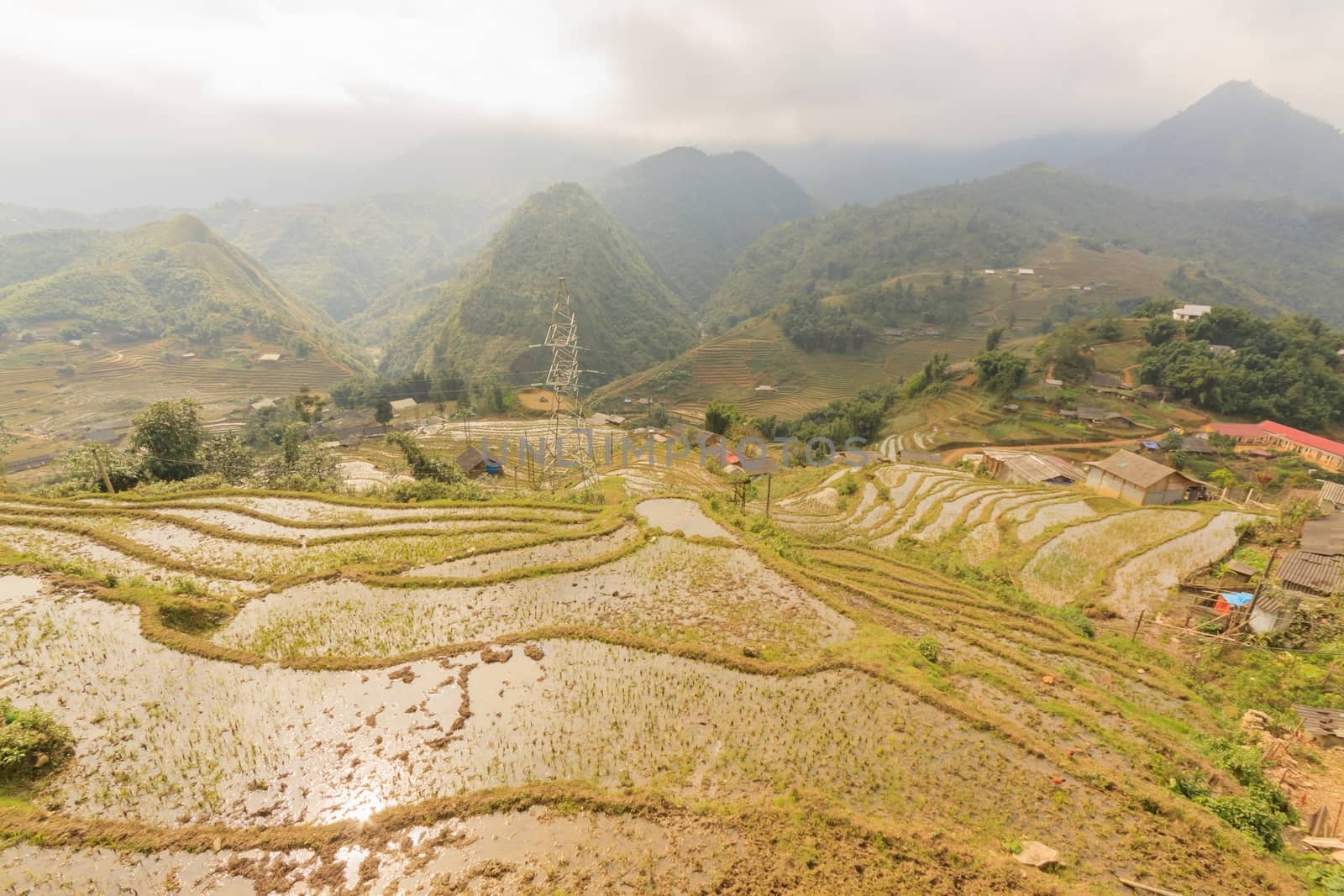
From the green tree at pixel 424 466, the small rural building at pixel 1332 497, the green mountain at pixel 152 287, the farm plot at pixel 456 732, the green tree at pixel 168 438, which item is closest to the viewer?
the farm plot at pixel 456 732

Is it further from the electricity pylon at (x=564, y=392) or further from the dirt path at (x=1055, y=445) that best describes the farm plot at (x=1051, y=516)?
the electricity pylon at (x=564, y=392)

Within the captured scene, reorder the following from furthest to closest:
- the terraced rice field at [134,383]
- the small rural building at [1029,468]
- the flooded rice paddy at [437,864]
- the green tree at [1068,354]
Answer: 1. the terraced rice field at [134,383]
2. the green tree at [1068,354]
3. the small rural building at [1029,468]
4. the flooded rice paddy at [437,864]

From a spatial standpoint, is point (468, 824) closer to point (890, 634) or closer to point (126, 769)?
point (126, 769)

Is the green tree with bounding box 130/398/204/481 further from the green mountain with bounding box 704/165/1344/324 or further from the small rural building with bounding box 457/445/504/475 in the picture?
the green mountain with bounding box 704/165/1344/324

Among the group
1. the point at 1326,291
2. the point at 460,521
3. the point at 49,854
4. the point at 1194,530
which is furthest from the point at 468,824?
the point at 1326,291

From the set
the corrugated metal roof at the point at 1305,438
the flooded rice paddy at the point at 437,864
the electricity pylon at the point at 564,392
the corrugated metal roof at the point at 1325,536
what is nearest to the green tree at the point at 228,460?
the electricity pylon at the point at 564,392

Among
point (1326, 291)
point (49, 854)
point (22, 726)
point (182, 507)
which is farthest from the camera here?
point (1326, 291)

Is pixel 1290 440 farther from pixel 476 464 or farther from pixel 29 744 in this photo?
pixel 29 744
